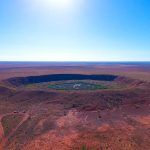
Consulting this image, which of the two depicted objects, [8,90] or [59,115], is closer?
[59,115]

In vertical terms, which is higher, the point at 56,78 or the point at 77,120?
the point at 56,78

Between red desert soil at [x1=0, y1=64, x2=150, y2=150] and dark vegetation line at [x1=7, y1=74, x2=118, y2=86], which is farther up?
dark vegetation line at [x1=7, y1=74, x2=118, y2=86]

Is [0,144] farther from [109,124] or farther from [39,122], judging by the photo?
[109,124]

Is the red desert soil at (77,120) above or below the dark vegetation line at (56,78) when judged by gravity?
below

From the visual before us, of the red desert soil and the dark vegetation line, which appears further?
the dark vegetation line

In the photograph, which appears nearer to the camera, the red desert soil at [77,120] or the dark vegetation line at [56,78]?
the red desert soil at [77,120]

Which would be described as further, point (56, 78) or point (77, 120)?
point (56, 78)

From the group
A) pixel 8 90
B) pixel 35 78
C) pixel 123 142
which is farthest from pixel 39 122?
pixel 35 78

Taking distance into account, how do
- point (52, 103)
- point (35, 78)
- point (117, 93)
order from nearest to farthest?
1. point (52, 103)
2. point (117, 93)
3. point (35, 78)
